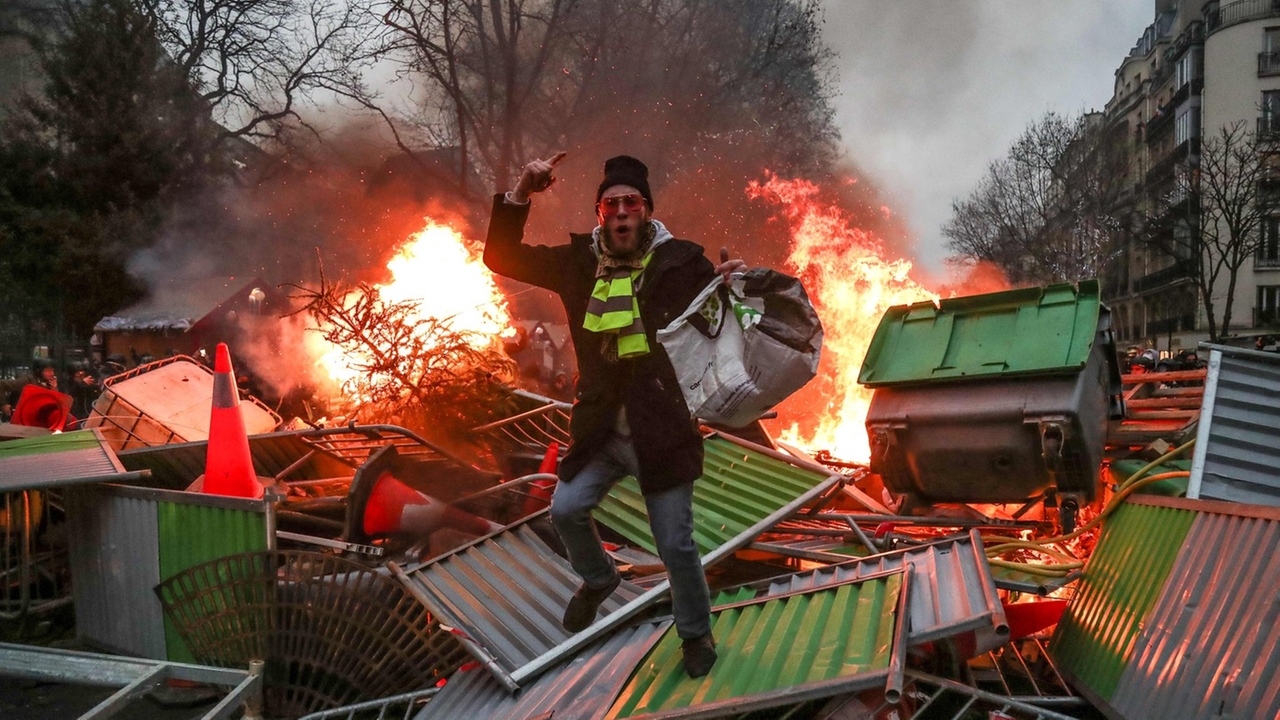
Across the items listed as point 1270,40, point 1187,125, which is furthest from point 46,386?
point 1270,40

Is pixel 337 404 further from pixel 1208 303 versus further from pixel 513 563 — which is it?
pixel 1208 303

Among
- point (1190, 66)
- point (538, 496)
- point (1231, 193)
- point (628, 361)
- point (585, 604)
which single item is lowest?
point (585, 604)

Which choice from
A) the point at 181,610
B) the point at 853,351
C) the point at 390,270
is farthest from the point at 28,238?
the point at 181,610

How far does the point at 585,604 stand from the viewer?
352 cm

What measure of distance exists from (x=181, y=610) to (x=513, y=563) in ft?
5.18

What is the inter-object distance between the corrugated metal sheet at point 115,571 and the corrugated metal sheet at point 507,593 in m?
1.39

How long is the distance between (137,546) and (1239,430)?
18.8 feet

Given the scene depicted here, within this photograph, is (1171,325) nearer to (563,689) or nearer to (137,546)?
(563,689)

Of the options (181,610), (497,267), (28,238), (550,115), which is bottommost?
(181,610)

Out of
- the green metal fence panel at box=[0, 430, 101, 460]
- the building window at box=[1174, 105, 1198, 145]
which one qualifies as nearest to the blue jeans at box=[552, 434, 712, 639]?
Result: the green metal fence panel at box=[0, 430, 101, 460]

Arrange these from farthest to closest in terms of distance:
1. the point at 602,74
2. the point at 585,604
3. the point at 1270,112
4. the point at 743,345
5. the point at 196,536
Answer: the point at 1270,112, the point at 602,74, the point at 196,536, the point at 585,604, the point at 743,345

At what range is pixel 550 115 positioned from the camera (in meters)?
22.6

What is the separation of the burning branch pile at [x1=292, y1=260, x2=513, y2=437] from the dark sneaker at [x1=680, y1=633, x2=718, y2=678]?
4.02m

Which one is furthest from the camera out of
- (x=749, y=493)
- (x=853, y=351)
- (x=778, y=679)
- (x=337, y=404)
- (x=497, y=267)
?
(x=853, y=351)
